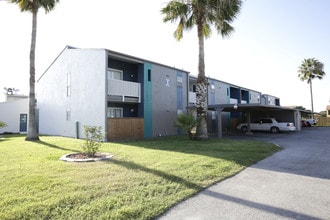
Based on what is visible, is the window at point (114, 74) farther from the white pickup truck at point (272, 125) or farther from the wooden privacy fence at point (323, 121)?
the wooden privacy fence at point (323, 121)

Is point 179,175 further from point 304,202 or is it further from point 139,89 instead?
point 139,89

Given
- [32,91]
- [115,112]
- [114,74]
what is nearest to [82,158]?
[32,91]

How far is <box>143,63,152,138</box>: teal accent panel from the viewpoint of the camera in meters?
19.7

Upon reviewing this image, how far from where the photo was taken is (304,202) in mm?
5109

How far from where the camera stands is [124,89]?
1828 centimetres

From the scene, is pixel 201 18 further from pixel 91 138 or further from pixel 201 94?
pixel 91 138

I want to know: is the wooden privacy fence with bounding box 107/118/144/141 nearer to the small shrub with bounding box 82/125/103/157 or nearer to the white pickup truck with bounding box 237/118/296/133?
the small shrub with bounding box 82/125/103/157

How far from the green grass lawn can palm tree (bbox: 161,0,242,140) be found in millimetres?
7430

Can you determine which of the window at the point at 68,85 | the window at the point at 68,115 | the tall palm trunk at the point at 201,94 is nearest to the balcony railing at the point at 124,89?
the window at the point at 68,85

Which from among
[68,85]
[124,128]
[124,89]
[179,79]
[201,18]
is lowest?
[124,128]

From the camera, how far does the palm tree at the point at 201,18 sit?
16.2 m

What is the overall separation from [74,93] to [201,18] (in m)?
11.0

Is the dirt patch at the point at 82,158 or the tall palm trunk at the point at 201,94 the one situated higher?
the tall palm trunk at the point at 201,94

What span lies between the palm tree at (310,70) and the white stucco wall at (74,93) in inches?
1781
